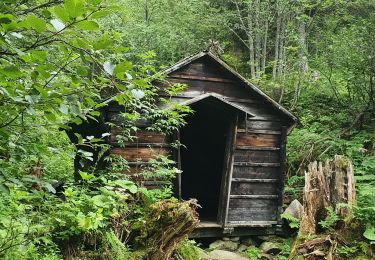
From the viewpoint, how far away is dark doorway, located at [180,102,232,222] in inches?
439

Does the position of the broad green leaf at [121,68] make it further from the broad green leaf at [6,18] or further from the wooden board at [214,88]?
the wooden board at [214,88]

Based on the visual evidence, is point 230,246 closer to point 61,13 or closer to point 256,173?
point 256,173

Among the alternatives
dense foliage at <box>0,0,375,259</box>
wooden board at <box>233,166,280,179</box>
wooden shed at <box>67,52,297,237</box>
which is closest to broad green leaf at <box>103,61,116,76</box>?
dense foliage at <box>0,0,375,259</box>

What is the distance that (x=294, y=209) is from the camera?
962cm

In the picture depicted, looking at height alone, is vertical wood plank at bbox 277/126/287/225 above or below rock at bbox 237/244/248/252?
above

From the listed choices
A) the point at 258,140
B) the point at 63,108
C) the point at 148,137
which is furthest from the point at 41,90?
the point at 258,140

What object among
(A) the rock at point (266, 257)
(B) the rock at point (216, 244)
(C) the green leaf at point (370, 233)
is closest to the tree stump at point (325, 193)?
(C) the green leaf at point (370, 233)

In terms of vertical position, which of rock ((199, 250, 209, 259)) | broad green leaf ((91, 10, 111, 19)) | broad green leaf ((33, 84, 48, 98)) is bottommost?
rock ((199, 250, 209, 259))

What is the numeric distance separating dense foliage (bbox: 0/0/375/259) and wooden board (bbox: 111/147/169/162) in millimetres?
398

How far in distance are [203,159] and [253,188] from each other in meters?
2.96

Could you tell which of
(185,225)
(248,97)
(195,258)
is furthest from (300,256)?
(248,97)

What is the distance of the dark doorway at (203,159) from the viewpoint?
11156mm

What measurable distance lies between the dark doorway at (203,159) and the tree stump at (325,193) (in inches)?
125

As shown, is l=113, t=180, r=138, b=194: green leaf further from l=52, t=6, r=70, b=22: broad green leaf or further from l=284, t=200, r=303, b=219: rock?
l=284, t=200, r=303, b=219: rock
